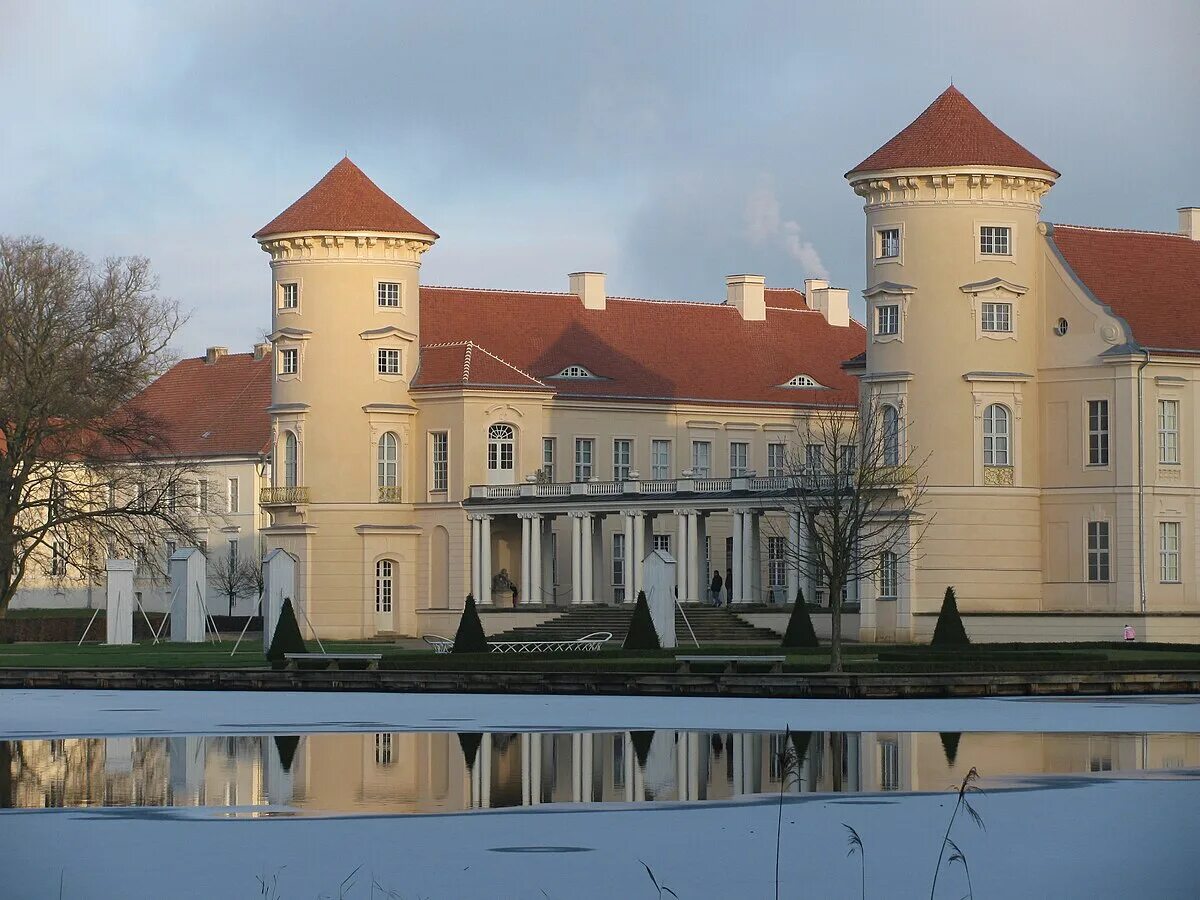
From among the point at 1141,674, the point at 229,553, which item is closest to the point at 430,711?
the point at 1141,674

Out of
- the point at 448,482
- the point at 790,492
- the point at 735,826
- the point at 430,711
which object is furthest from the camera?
the point at 448,482

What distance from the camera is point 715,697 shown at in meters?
42.6

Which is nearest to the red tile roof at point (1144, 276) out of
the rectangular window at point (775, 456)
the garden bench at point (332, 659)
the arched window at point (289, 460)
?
the rectangular window at point (775, 456)

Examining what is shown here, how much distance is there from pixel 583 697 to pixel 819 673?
13.9ft

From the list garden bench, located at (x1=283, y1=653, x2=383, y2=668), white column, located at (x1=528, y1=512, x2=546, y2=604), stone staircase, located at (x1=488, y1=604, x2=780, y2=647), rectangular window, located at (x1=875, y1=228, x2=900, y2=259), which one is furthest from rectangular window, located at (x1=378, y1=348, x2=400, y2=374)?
garden bench, located at (x1=283, y1=653, x2=383, y2=668)

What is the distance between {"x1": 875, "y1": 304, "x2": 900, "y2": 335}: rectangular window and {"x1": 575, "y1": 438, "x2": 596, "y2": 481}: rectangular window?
56.2 ft

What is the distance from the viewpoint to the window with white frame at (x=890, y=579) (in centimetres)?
6384

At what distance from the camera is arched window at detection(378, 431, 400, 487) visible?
77.6m

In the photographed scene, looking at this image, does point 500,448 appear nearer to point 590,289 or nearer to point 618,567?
point 618,567

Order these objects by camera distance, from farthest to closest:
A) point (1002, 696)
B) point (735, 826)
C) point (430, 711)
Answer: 1. point (1002, 696)
2. point (430, 711)
3. point (735, 826)

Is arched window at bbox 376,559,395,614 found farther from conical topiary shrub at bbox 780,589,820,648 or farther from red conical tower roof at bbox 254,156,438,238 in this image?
conical topiary shrub at bbox 780,589,820,648

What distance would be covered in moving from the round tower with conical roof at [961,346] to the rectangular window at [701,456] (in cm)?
1831

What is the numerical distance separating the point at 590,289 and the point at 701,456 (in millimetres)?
7735

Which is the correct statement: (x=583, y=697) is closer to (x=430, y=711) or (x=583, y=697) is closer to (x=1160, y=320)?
(x=430, y=711)
